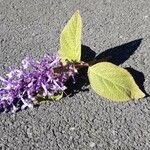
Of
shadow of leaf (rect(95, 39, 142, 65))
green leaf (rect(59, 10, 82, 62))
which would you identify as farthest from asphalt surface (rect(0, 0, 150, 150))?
green leaf (rect(59, 10, 82, 62))

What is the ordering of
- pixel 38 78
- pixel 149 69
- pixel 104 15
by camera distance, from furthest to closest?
pixel 104 15
pixel 149 69
pixel 38 78

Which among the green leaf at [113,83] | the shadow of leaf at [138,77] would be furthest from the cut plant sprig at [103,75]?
the shadow of leaf at [138,77]

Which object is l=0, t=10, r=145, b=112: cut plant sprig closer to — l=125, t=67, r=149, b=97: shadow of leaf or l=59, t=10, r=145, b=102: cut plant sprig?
l=59, t=10, r=145, b=102: cut plant sprig

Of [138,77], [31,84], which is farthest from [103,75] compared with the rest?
[31,84]

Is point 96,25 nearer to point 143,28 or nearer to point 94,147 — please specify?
point 143,28

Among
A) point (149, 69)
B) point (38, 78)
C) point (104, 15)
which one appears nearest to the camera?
point (38, 78)

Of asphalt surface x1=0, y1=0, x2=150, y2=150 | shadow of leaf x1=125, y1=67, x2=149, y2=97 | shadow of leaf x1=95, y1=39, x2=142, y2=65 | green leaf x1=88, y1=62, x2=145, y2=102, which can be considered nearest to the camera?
asphalt surface x1=0, y1=0, x2=150, y2=150

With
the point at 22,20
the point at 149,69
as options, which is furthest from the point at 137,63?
the point at 22,20
